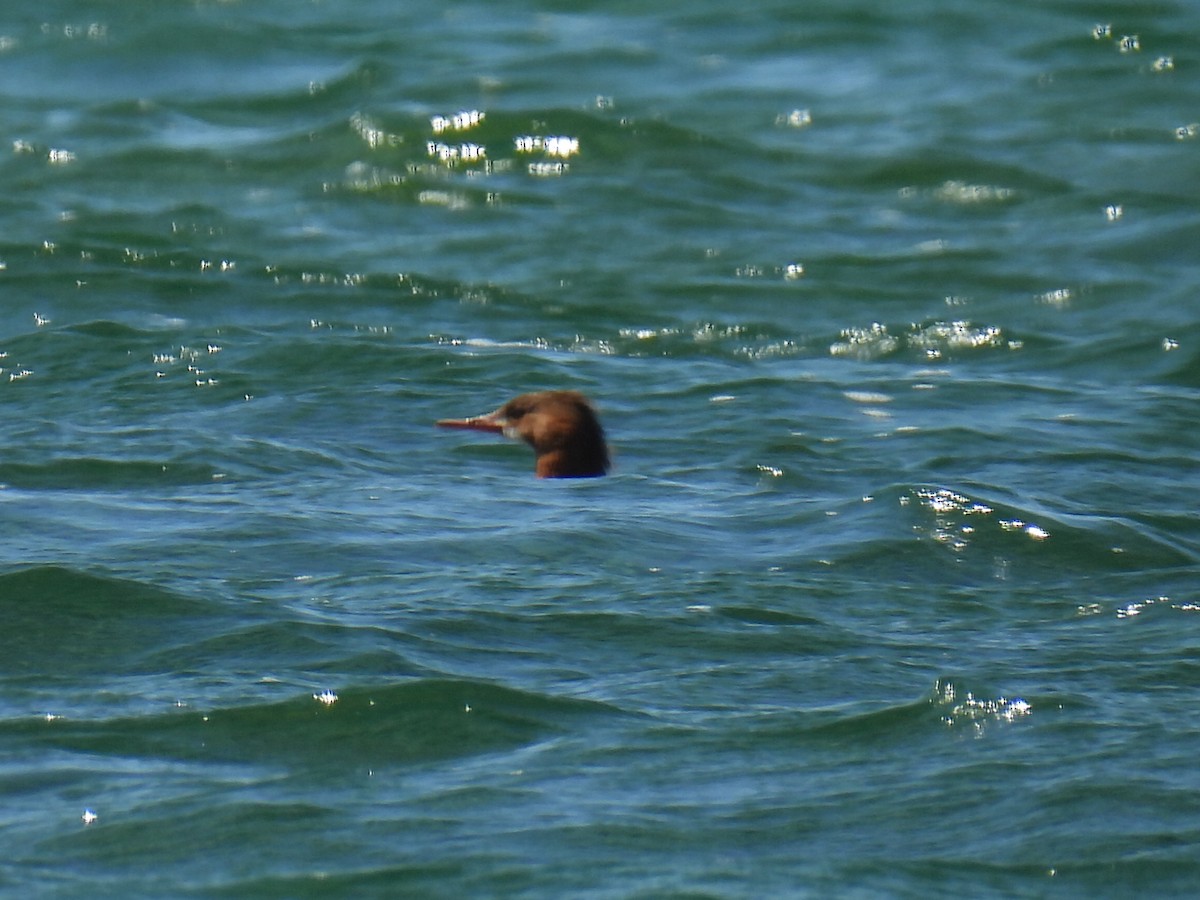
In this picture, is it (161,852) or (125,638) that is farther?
(125,638)

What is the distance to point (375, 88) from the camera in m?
15.3

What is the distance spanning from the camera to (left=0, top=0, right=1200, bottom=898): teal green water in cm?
484

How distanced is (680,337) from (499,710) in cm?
541

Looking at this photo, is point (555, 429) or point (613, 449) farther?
point (613, 449)

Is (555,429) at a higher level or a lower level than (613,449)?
higher

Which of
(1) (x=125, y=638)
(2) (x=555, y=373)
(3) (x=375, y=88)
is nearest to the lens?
(1) (x=125, y=638)

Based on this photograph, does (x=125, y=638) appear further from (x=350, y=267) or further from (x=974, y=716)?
(x=350, y=267)

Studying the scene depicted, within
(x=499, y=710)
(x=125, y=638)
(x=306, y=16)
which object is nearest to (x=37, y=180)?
(x=306, y=16)

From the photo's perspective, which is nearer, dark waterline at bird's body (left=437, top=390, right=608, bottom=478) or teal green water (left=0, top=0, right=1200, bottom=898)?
teal green water (left=0, top=0, right=1200, bottom=898)

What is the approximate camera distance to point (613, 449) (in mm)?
8922

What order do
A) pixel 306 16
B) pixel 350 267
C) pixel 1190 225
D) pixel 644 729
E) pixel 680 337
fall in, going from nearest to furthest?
pixel 644 729
pixel 680 337
pixel 350 267
pixel 1190 225
pixel 306 16

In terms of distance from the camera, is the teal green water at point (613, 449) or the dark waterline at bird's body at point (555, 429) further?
the dark waterline at bird's body at point (555, 429)

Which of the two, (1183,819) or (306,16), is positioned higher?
(306,16)

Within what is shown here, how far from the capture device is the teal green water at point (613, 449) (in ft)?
15.9
